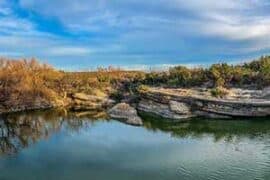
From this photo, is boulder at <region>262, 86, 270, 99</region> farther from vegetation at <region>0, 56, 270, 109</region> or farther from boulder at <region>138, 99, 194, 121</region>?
boulder at <region>138, 99, 194, 121</region>

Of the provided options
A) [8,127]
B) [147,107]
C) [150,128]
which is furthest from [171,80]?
[8,127]

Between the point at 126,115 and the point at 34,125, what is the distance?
12.9 metres

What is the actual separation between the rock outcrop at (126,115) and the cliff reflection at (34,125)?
6.19 feet

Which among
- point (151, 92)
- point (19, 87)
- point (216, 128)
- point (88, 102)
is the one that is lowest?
point (216, 128)

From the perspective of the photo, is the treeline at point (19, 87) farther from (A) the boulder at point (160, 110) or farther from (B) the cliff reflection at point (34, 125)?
(A) the boulder at point (160, 110)

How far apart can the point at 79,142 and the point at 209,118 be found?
67.7 feet

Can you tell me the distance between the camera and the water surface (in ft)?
93.2

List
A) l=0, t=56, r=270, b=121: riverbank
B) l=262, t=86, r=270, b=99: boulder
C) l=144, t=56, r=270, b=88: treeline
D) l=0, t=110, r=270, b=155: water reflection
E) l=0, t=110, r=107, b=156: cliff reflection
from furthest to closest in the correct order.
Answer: l=144, t=56, r=270, b=88: treeline < l=0, t=56, r=270, b=121: riverbank < l=262, t=86, r=270, b=99: boulder < l=0, t=110, r=270, b=155: water reflection < l=0, t=110, r=107, b=156: cliff reflection

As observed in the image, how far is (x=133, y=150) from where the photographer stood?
118 ft

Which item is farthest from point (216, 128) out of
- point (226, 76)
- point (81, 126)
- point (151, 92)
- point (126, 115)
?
point (226, 76)

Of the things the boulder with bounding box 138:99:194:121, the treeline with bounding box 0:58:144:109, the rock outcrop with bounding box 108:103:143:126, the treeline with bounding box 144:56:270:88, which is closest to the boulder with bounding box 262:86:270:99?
the treeline with bounding box 144:56:270:88

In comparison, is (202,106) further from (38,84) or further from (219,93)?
(38,84)

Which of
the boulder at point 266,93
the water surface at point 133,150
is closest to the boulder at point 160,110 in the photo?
the water surface at point 133,150

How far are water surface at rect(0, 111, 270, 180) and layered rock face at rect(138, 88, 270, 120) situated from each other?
2.83 m
